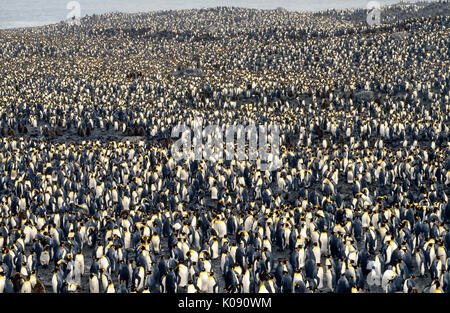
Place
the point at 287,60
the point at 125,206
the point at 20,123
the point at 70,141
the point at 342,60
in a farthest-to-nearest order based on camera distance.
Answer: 1. the point at 287,60
2. the point at 342,60
3. the point at 20,123
4. the point at 70,141
5. the point at 125,206

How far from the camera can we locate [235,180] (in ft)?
74.4

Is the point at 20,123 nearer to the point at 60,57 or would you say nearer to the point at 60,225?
the point at 60,225

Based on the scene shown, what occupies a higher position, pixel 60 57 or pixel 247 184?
pixel 60 57

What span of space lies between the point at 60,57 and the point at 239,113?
151 ft

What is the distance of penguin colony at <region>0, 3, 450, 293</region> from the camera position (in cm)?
1345

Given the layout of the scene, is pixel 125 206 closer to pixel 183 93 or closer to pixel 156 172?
pixel 156 172

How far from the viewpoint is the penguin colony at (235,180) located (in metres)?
13.5

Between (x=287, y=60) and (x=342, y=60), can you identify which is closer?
(x=342, y=60)

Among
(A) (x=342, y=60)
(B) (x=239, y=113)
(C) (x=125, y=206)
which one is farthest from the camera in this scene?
(A) (x=342, y=60)

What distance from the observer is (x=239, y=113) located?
37781 mm

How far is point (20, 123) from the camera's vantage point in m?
35.5

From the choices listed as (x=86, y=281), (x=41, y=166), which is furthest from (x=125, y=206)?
(x=41, y=166)

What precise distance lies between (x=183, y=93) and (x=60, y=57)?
36.2 m

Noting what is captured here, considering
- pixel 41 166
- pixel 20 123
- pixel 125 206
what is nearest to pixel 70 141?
pixel 20 123
